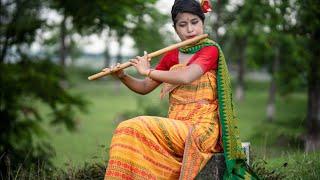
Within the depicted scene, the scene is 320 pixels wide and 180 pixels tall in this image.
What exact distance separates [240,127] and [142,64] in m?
16.4

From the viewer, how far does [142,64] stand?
13.0ft

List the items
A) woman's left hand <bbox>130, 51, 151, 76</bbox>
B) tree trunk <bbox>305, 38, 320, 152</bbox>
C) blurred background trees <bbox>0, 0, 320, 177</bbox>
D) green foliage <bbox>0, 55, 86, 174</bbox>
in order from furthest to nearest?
tree trunk <bbox>305, 38, 320, 152</bbox>
green foliage <bbox>0, 55, 86, 174</bbox>
blurred background trees <bbox>0, 0, 320, 177</bbox>
woman's left hand <bbox>130, 51, 151, 76</bbox>

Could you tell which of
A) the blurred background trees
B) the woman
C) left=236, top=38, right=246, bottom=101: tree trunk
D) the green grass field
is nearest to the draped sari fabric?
the woman

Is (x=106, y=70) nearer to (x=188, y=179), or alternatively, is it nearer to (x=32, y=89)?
(x=188, y=179)

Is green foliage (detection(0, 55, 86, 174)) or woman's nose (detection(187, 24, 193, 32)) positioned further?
green foliage (detection(0, 55, 86, 174))

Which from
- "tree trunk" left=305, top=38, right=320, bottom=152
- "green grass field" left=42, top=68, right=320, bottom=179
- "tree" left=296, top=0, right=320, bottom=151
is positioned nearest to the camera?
"green grass field" left=42, top=68, right=320, bottom=179

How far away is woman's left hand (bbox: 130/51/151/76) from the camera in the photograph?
394 cm

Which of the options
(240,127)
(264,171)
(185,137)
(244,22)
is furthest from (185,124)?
(240,127)

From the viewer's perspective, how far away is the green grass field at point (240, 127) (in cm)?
571

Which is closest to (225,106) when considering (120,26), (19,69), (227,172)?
(227,172)

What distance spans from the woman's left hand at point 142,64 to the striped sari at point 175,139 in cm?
25

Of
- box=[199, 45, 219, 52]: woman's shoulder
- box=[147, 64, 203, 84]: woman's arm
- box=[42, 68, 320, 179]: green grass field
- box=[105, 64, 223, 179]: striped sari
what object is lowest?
box=[42, 68, 320, 179]: green grass field

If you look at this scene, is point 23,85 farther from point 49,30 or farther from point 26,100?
point 49,30

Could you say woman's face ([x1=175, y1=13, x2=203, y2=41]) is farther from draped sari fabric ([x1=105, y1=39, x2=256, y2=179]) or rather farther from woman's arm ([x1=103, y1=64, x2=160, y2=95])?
woman's arm ([x1=103, y1=64, x2=160, y2=95])
